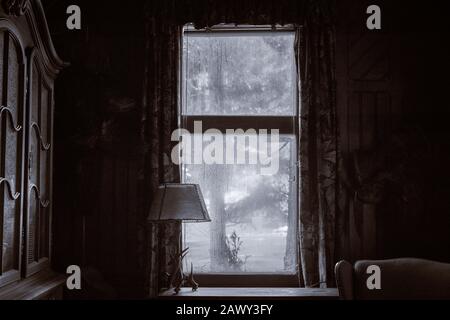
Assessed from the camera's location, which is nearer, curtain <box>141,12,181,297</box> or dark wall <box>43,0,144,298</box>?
curtain <box>141,12,181,297</box>

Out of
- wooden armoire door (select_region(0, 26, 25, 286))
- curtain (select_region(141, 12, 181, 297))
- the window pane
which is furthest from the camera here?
the window pane

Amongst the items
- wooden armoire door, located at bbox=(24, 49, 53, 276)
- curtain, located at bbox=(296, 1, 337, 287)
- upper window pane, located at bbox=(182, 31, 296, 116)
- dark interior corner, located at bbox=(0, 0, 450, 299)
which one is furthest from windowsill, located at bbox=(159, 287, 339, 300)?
upper window pane, located at bbox=(182, 31, 296, 116)

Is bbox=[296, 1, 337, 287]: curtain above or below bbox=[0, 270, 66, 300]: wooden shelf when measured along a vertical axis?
above

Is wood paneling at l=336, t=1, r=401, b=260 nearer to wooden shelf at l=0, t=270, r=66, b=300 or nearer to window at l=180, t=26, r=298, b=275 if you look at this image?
window at l=180, t=26, r=298, b=275

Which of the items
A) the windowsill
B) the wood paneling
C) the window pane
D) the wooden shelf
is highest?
the wood paneling

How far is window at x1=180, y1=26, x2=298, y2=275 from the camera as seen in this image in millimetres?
Answer: 3787

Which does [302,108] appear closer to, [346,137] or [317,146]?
[317,146]

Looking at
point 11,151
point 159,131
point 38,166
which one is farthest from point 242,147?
point 11,151

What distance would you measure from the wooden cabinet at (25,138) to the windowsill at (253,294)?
874mm

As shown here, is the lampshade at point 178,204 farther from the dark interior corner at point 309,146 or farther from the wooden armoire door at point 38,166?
the wooden armoire door at point 38,166

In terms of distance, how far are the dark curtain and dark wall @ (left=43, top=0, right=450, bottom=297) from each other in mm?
127

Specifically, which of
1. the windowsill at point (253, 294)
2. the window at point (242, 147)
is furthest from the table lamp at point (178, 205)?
the window at point (242, 147)

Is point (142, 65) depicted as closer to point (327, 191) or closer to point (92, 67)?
point (92, 67)

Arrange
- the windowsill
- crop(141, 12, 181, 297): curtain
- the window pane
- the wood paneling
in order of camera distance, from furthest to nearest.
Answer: the window pane
the wood paneling
crop(141, 12, 181, 297): curtain
the windowsill
